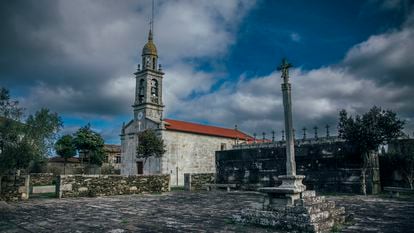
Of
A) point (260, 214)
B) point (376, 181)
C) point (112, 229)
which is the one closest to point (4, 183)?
point (112, 229)

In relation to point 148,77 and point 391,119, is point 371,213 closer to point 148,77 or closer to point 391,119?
point 391,119

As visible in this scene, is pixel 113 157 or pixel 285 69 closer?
pixel 285 69

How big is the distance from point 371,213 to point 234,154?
12565 millimetres

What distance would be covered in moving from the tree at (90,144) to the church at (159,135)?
6.43 meters

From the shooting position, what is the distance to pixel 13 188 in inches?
511

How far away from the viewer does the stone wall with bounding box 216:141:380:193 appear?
15.7 m

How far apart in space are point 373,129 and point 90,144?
34496 millimetres

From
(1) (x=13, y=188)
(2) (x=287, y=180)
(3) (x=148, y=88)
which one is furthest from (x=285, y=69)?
(3) (x=148, y=88)

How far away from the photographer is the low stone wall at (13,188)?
1266cm

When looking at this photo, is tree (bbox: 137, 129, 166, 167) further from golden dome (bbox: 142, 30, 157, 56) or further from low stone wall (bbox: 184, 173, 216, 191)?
golden dome (bbox: 142, 30, 157, 56)

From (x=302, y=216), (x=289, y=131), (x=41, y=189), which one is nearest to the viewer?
(x=302, y=216)

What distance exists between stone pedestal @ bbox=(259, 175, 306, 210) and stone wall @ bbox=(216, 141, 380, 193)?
31.7 feet

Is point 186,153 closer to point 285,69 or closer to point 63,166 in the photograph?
point 63,166

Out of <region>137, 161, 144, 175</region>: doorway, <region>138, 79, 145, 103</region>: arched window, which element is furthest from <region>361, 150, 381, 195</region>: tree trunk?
<region>138, 79, 145, 103</region>: arched window
